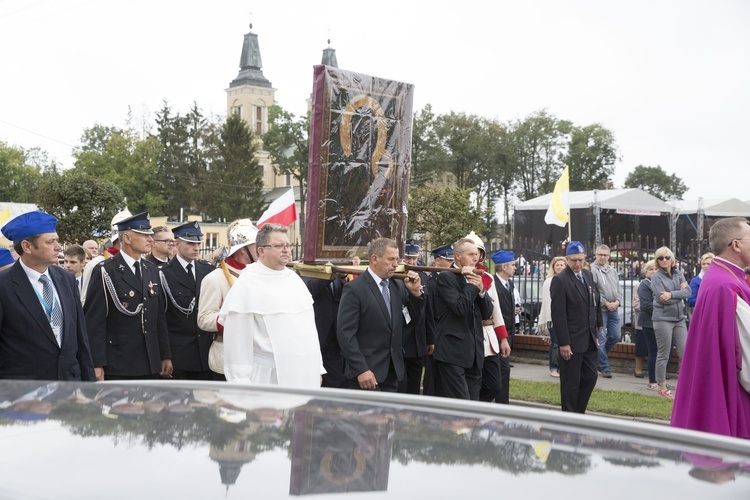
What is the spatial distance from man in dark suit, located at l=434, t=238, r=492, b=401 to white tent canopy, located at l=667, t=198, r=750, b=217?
21315 millimetres

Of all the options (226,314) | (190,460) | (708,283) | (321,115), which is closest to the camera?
(190,460)

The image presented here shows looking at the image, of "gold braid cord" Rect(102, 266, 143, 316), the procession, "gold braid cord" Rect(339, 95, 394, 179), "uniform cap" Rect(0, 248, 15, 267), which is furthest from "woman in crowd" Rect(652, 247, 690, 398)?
"uniform cap" Rect(0, 248, 15, 267)

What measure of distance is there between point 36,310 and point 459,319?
3870mm

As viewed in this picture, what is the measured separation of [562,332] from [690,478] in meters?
7.32

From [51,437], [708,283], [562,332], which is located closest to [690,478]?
[51,437]

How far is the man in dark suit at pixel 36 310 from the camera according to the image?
5.10 metres

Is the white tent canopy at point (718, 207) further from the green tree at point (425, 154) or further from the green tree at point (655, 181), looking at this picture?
the green tree at point (655, 181)

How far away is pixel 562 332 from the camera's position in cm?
853

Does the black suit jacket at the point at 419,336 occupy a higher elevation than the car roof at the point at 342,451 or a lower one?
lower

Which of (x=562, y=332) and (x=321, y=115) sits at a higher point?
(x=321, y=115)

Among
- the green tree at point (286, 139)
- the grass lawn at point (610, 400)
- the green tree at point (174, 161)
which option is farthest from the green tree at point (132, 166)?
the grass lawn at point (610, 400)

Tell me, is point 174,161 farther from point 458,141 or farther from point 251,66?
point 251,66

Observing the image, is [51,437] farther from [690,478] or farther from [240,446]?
[690,478]

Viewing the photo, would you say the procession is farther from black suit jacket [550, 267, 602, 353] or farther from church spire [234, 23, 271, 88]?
church spire [234, 23, 271, 88]
